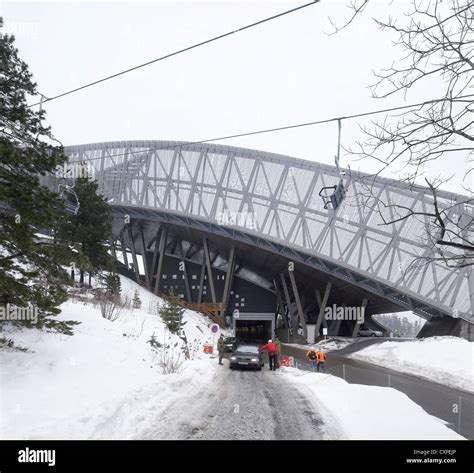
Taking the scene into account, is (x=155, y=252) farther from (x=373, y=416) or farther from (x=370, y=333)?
(x=373, y=416)

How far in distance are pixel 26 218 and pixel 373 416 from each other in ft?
26.9

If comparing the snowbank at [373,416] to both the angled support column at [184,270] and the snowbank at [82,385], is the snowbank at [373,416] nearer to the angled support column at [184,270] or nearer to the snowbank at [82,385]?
the snowbank at [82,385]

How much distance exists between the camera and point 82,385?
7836 millimetres

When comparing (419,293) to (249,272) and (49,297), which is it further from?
(49,297)

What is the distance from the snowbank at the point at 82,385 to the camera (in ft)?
18.5

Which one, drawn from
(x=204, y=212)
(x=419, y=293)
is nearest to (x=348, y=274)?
(x=419, y=293)

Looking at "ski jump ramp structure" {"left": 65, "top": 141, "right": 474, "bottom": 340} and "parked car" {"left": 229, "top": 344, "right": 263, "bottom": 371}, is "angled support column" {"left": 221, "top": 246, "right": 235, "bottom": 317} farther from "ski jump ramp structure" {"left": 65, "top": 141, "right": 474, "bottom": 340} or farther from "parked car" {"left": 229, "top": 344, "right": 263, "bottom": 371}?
"parked car" {"left": 229, "top": 344, "right": 263, "bottom": 371}

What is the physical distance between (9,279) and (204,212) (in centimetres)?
3330

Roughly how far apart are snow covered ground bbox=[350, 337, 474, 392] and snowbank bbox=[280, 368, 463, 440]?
22.1 ft

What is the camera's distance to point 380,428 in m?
6.58

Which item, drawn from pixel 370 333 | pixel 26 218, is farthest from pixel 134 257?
pixel 26 218

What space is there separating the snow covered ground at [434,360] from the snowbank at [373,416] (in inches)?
266

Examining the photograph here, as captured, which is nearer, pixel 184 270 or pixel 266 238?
pixel 266 238

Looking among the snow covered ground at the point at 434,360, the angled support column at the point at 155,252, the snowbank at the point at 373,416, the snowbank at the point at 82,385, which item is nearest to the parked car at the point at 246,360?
the snowbank at the point at 82,385
